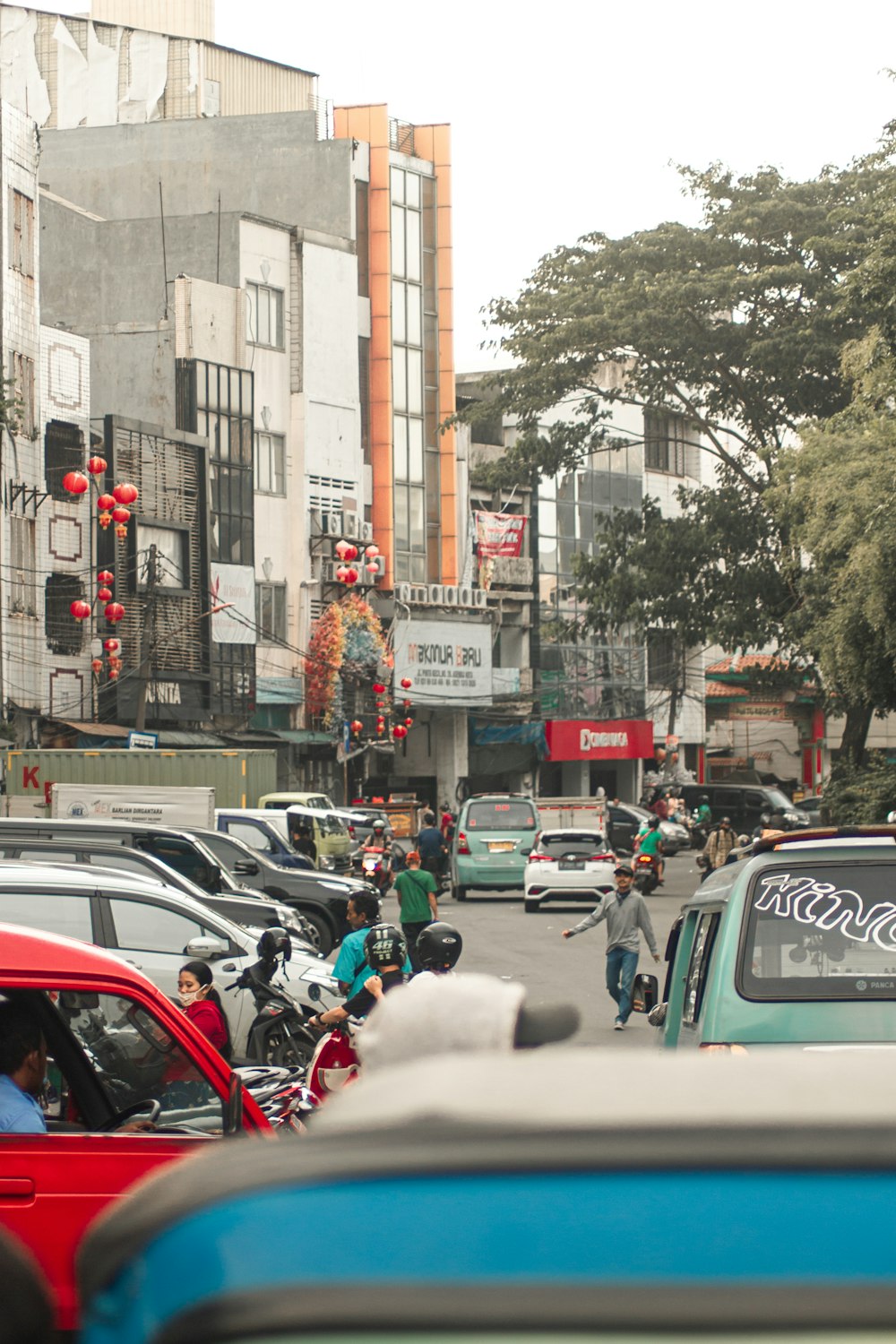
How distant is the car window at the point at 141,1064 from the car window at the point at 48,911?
17.7 ft

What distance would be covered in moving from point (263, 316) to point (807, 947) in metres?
48.2

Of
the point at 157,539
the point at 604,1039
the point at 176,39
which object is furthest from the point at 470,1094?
the point at 176,39

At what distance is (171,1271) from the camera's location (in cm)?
128

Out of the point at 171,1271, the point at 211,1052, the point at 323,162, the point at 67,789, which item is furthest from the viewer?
the point at 323,162

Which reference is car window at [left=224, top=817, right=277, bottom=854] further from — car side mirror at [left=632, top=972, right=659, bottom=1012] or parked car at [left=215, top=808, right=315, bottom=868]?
car side mirror at [left=632, top=972, right=659, bottom=1012]

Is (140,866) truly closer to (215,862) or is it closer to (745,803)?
(215,862)

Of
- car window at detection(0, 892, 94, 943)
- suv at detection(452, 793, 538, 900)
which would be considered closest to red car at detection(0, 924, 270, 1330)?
car window at detection(0, 892, 94, 943)

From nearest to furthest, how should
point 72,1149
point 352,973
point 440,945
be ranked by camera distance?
point 72,1149
point 440,945
point 352,973

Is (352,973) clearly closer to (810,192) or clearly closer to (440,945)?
(440,945)

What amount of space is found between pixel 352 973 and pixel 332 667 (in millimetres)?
40569

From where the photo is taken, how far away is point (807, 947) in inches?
240

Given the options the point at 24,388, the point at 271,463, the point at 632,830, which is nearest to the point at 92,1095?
the point at 24,388

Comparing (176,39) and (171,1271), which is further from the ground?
(176,39)

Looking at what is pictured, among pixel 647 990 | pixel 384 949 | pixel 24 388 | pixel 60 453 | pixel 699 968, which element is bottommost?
pixel 647 990
